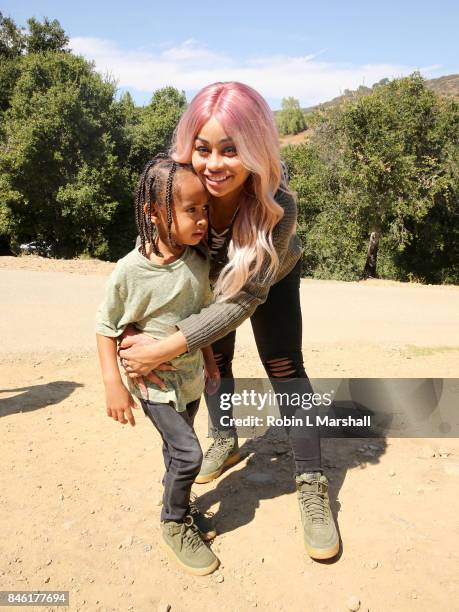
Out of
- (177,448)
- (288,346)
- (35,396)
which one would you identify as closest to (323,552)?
(177,448)

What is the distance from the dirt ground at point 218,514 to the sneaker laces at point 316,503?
0.11 m

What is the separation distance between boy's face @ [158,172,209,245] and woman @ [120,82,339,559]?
0.22 feet

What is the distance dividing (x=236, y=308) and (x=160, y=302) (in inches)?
11.0

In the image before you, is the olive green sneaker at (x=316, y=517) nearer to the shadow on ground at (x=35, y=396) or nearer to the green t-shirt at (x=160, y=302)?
the green t-shirt at (x=160, y=302)

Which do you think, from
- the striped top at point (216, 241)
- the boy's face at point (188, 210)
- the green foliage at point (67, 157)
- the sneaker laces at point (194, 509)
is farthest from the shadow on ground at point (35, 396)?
the green foliage at point (67, 157)

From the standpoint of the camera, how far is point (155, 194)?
1818mm

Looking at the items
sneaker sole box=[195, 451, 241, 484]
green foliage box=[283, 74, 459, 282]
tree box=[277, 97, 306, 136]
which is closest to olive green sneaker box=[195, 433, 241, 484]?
sneaker sole box=[195, 451, 241, 484]

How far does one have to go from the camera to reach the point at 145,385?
79.8 inches

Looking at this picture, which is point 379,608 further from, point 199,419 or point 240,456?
point 199,419

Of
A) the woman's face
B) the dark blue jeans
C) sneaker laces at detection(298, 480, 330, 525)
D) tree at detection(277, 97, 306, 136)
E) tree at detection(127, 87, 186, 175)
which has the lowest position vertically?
sneaker laces at detection(298, 480, 330, 525)

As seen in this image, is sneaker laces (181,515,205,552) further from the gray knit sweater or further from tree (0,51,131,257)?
tree (0,51,131,257)

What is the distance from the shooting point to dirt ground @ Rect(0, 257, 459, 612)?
201cm

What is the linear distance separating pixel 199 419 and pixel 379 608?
68.8 inches

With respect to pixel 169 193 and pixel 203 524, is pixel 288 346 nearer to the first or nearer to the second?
pixel 203 524
